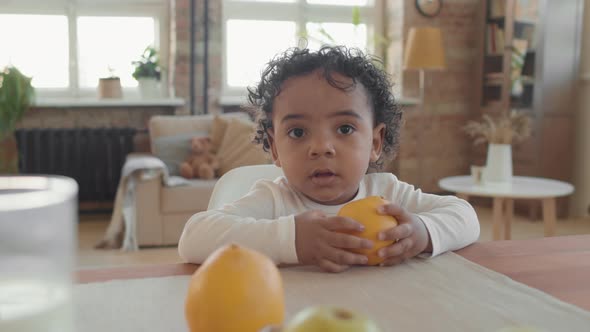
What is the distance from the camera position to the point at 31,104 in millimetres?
4273

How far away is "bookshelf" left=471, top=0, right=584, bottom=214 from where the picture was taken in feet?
14.6

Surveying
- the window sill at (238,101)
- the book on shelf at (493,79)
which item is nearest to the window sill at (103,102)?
the window sill at (238,101)

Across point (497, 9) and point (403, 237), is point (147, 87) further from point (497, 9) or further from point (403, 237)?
Answer: point (403, 237)

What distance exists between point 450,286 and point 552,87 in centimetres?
435

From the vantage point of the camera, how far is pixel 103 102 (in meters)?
4.56

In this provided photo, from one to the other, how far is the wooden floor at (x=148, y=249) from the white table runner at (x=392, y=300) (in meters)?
2.14

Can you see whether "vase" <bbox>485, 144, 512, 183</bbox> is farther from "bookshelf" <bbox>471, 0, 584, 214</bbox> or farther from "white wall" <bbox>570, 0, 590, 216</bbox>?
"white wall" <bbox>570, 0, 590, 216</bbox>

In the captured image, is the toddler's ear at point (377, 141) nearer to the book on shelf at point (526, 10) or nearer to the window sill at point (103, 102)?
the window sill at point (103, 102)

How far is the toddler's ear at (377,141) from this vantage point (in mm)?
1208

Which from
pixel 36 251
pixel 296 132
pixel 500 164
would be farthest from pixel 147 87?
pixel 36 251

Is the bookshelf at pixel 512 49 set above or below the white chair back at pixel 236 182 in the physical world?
above

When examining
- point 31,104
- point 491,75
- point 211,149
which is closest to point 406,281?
point 211,149

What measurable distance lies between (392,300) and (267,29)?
4863mm

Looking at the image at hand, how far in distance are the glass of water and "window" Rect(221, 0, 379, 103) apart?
4.85 m
